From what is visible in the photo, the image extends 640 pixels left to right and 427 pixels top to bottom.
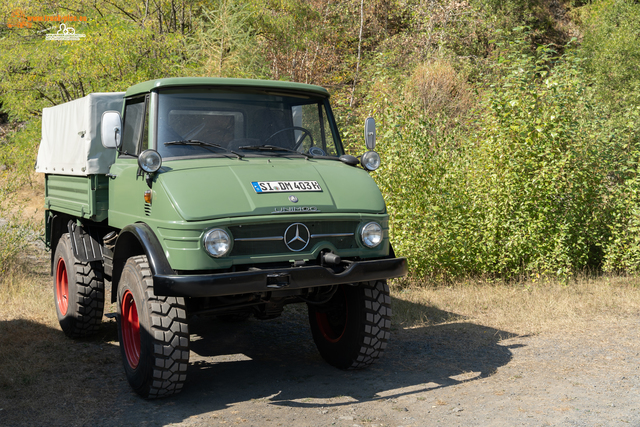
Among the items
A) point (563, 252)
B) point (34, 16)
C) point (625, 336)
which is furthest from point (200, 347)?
point (34, 16)

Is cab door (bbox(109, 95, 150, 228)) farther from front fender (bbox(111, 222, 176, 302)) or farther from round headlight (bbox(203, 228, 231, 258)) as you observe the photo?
round headlight (bbox(203, 228, 231, 258))

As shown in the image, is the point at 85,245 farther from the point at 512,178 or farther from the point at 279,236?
the point at 512,178

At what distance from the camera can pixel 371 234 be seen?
481 centimetres

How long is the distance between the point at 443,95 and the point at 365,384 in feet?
45.5

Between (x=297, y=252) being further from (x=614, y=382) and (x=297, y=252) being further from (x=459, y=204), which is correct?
(x=459, y=204)

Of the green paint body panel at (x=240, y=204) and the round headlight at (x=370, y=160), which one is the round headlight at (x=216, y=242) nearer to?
the green paint body panel at (x=240, y=204)

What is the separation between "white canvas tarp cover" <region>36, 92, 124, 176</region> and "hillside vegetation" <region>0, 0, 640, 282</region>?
3.08 meters

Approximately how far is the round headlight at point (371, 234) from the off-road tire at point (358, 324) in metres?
0.53

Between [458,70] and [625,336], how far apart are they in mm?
15631

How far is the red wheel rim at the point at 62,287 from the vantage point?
23.5ft

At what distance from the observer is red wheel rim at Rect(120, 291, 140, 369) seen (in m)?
4.91

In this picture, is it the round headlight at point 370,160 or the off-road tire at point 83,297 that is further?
the off-road tire at point 83,297

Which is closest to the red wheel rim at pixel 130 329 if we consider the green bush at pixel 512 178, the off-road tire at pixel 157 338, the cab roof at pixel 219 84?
the off-road tire at pixel 157 338

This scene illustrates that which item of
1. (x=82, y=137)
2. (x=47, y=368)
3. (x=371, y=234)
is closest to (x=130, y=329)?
(x=47, y=368)
